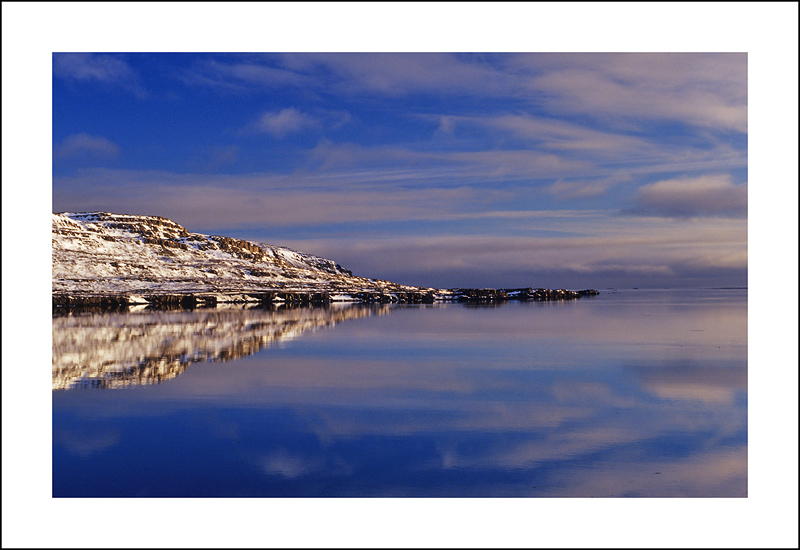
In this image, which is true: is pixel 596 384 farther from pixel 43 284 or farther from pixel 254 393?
pixel 43 284

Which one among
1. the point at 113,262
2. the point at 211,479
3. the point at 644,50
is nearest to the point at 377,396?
the point at 211,479

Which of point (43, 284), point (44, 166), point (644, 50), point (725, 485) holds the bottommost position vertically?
point (725, 485)

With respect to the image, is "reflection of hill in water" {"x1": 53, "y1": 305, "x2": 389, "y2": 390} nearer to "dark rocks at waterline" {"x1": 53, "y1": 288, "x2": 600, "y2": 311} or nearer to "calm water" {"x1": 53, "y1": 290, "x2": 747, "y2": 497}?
"calm water" {"x1": 53, "y1": 290, "x2": 747, "y2": 497}

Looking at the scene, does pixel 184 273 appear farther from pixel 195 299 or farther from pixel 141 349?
pixel 141 349

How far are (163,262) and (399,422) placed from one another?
11080 cm

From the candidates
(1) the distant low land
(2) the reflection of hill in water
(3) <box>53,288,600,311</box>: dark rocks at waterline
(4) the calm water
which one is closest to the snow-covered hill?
(1) the distant low land

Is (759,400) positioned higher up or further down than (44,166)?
further down

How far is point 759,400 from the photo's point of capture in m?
8.52

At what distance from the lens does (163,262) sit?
11256 cm

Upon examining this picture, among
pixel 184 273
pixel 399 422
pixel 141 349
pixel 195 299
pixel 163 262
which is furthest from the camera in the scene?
pixel 163 262

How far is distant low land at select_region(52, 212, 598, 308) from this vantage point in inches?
2731

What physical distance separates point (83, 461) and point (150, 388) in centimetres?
390

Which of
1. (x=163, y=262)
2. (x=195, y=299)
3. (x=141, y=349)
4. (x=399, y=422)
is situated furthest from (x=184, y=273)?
(x=399, y=422)

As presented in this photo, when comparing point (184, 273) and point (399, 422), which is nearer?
point (399, 422)
